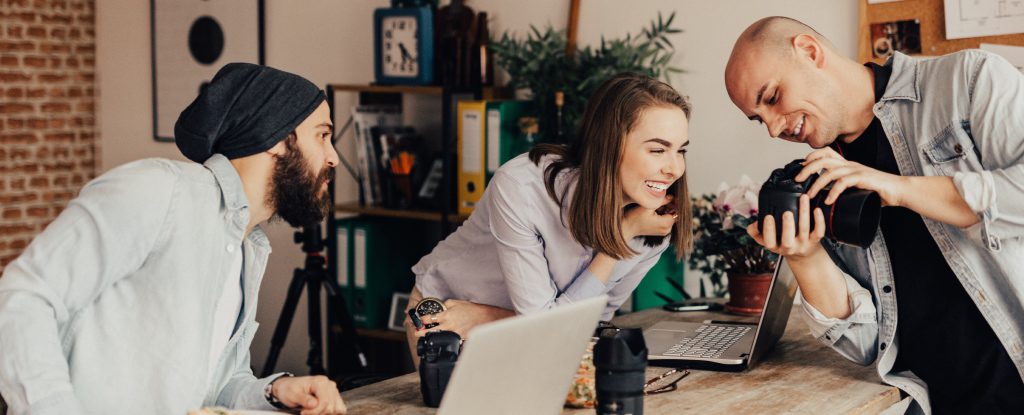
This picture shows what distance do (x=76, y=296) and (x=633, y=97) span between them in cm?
119

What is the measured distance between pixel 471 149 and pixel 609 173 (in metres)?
1.61

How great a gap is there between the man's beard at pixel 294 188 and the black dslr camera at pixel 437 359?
1.07 feet

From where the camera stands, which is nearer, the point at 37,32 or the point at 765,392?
the point at 765,392

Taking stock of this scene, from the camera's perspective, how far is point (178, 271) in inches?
62.3

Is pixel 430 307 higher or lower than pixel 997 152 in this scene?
lower

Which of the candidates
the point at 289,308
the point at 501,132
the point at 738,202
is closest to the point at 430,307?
the point at 738,202

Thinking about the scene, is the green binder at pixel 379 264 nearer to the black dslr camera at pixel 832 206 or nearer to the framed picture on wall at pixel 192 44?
the framed picture on wall at pixel 192 44

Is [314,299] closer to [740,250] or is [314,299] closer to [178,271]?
[740,250]

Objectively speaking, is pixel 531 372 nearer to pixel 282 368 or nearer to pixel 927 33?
pixel 927 33

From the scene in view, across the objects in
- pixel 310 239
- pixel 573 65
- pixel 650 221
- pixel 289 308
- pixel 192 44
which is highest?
pixel 192 44

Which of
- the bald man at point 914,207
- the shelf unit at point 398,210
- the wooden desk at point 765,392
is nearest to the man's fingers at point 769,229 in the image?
the bald man at point 914,207

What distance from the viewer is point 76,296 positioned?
1482mm

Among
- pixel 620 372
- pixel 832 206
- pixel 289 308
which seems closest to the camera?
pixel 620 372

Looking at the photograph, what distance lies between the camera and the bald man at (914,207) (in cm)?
179
